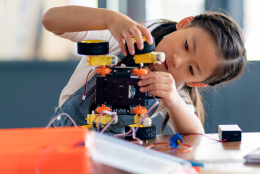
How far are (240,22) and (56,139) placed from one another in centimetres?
185

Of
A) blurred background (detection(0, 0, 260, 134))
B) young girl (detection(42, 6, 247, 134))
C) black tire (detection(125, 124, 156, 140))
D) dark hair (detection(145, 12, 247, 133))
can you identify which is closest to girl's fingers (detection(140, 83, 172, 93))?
young girl (detection(42, 6, 247, 134))

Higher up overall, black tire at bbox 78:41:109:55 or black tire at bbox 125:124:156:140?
black tire at bbox 78:41:109:55

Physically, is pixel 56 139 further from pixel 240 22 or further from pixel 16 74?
pixel 240 22

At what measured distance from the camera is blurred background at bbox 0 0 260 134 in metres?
1.75

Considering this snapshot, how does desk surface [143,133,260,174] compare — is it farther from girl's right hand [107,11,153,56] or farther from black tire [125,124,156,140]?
girl's right hand [107,11,153,56]

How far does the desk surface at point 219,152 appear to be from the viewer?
0.60 meters

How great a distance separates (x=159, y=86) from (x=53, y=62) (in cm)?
119

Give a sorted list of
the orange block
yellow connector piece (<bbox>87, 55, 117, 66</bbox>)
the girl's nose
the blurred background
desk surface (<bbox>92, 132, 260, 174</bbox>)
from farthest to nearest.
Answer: the blurred background < the girl's nose < yellow connector piece (<bbox>87, 55, 117, 66</bbox>) < desk surface (<bbox>92, 132, 260, 174</bbox>) < the orange block

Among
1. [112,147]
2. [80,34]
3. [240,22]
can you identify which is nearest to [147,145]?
[112,147]

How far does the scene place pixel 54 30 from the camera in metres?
0.91

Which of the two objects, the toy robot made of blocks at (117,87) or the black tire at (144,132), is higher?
the toy robot made of blocks at (117,87)

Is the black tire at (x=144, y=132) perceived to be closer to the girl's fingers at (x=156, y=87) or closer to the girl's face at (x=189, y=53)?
the girl's fingers at (x=156, y=87)

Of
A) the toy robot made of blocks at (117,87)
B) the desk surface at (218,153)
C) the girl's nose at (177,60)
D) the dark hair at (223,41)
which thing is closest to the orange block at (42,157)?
the desk surface at (218,153)

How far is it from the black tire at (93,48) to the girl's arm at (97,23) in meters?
0.05
